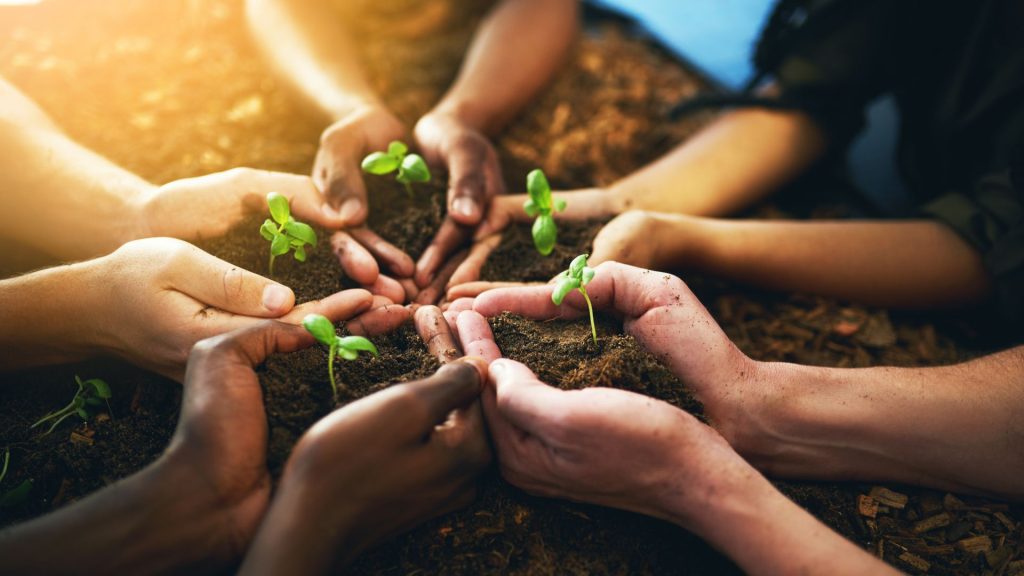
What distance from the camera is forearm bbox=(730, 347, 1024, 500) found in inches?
70.8

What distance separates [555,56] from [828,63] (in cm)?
135

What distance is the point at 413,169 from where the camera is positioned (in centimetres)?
209

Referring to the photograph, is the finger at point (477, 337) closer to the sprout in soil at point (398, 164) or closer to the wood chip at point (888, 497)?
the sprout in soil at point (398, 164)

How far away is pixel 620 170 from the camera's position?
3164 mm

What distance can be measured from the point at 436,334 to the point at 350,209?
599 mm

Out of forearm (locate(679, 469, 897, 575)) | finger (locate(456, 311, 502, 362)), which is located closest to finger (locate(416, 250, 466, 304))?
finger (locate(456, 311, 502, 362))

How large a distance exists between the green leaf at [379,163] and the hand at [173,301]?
469mm

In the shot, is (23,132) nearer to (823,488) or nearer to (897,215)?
(823,488)

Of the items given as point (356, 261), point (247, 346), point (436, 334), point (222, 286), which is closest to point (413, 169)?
point (356, 261)

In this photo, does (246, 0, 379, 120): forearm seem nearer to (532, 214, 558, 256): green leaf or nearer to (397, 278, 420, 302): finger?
(397, 278, 420, 302): finger

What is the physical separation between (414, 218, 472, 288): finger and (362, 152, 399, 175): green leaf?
0.29m

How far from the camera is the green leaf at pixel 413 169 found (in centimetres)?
207

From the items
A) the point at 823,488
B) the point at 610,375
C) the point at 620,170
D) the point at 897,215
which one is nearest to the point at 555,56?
the point at 620,170

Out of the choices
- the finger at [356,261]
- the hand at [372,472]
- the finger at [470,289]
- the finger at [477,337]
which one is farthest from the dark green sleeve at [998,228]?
the finger at [356,261]
